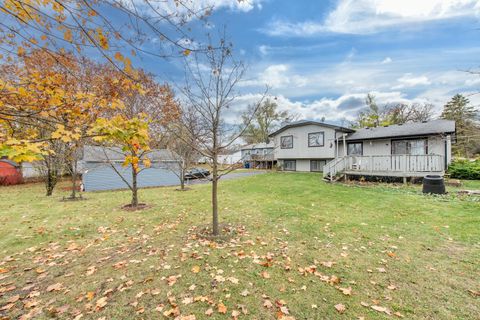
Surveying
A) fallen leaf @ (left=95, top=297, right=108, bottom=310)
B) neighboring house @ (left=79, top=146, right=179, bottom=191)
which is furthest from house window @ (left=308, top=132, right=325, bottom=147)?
fallen leaf @ (left=95, top=297, right=108, bottom=310)

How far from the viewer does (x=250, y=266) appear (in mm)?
3641

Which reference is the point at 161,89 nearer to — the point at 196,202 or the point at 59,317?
the point at 196,202

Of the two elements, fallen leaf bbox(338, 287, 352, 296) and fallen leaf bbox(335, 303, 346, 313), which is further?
fallen leaf bbox(338, 287, 352, 296)

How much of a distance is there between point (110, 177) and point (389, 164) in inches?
777

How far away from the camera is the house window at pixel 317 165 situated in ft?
66.5

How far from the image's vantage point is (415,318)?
245 cm

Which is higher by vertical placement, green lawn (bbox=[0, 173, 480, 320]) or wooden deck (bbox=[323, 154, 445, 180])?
wooden deck (bbox=[323, 154, 445, 180])

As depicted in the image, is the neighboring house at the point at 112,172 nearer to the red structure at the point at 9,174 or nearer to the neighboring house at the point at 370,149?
the red structure at the point at 9,174

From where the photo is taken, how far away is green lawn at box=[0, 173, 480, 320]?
2.65m

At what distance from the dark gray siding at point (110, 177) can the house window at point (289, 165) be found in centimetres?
1279

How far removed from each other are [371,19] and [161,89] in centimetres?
1458

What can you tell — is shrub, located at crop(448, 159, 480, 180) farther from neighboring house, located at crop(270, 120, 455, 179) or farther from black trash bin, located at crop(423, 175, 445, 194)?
black trash bin, located at crop(423, 175, 445, 194)

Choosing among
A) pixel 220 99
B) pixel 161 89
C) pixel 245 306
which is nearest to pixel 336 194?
pixel 220 99

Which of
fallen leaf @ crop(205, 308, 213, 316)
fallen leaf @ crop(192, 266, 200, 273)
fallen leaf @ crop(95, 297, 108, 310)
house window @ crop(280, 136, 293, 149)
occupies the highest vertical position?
house window @ crop(280, 136, 293, 149)
